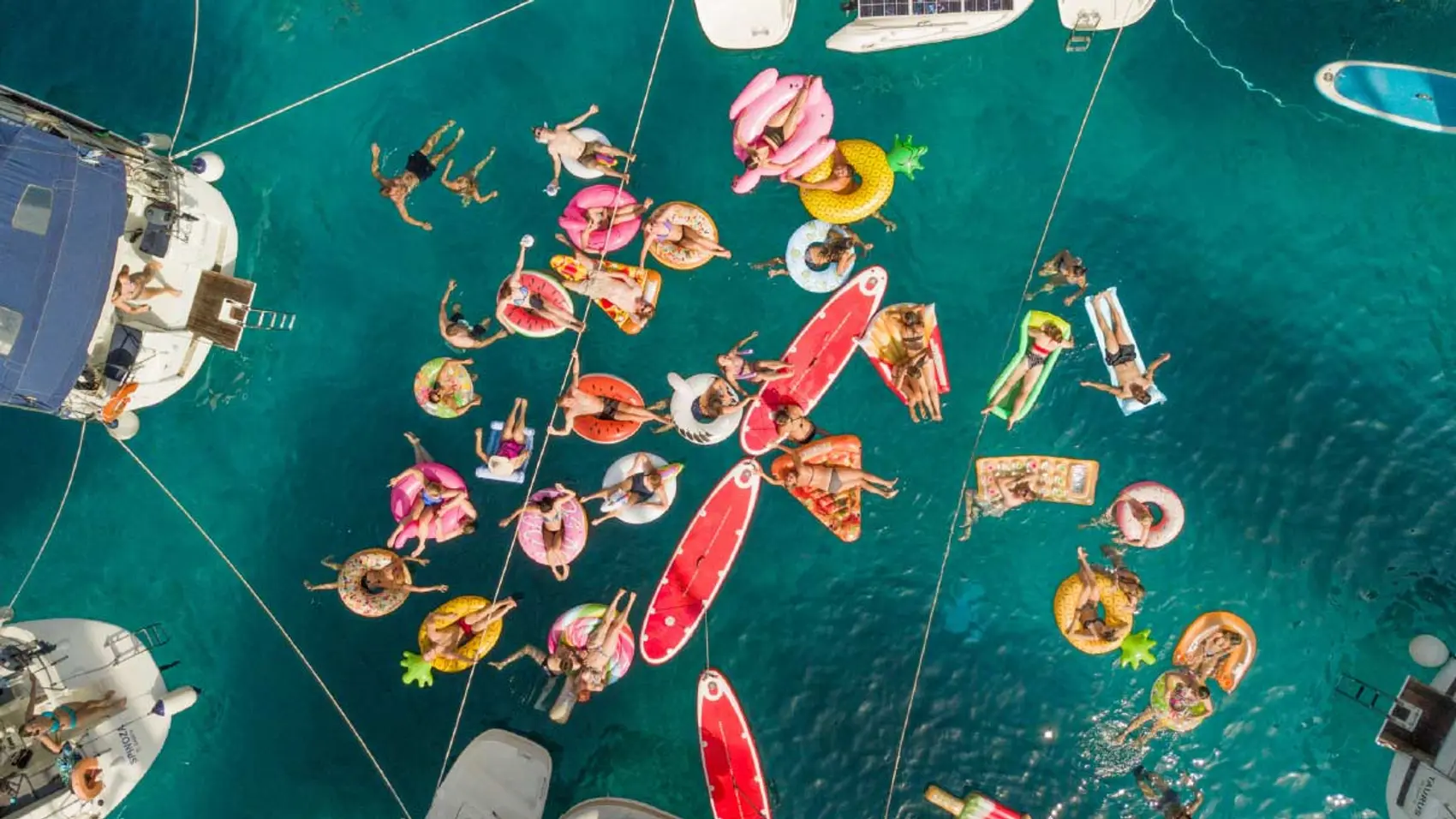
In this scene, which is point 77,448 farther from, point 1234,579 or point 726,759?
point 1234,579

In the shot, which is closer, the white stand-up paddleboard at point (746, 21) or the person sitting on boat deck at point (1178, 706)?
the person sitting on boat deck at point (1178, 706)

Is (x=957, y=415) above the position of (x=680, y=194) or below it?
below

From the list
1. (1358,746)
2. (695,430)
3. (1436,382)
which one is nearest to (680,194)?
(695,430)

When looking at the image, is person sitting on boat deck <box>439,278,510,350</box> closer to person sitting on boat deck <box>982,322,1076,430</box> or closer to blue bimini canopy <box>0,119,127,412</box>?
blue bimini canopy <box>0,119,127,412</box>

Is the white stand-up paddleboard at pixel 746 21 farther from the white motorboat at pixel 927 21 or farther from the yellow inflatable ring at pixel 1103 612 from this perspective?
the yellow inflatable ring at pixel 1103 612

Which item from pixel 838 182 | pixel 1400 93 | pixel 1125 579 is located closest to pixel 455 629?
pixel 838 182

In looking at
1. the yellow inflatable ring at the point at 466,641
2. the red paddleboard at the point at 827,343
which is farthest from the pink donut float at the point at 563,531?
the red paddleboard at the point at 827,343

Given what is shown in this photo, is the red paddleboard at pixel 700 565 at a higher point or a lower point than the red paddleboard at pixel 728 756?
higher
